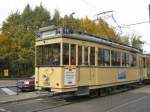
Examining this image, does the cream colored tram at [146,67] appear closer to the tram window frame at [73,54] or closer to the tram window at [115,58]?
the tram window at [115,58]

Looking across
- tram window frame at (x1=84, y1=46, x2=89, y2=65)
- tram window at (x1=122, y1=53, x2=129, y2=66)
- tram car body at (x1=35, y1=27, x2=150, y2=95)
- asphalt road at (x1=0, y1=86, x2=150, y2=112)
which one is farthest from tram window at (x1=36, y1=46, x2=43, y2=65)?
tram window at (x1=122, y1=53, x2=129, y2=66)

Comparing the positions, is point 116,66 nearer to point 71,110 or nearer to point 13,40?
point 71,110

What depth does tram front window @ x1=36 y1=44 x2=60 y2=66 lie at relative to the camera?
1714cm

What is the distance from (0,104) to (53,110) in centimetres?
310

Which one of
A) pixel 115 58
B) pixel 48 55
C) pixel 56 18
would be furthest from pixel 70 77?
pixel 56 18

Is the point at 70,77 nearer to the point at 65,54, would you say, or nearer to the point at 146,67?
the point at 65,54

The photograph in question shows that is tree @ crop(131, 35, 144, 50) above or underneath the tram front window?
above

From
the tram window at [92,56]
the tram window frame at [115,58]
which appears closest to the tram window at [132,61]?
the tram window frame at [115,58]

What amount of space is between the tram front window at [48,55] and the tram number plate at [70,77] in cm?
69

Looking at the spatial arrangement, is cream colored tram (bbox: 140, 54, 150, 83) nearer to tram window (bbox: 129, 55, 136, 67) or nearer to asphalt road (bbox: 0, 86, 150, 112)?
tram window (bbox: 129, 55, 136, 67)

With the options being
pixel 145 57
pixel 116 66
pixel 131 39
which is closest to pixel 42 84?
pixel 116 66

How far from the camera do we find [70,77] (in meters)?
17.2

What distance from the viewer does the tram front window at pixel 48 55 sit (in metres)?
17.1

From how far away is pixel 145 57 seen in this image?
102 feet
